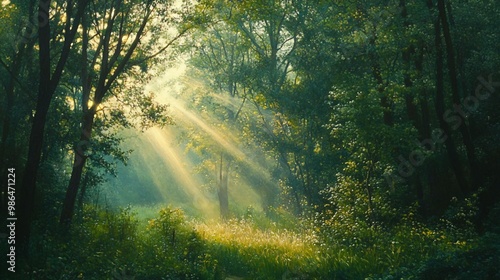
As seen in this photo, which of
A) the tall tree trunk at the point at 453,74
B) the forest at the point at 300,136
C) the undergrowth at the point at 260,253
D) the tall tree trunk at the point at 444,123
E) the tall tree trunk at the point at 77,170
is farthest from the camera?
the tall tree trunk at the point at 444,123

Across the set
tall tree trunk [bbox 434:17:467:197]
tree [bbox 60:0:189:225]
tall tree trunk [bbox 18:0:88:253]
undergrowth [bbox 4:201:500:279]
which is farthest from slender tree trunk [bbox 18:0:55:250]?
tall tree trunk [bbox 434:17:467:197]

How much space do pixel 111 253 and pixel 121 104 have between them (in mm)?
7113

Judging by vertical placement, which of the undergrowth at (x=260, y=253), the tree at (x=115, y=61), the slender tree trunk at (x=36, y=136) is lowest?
the undergrowth at (x=260, y=253)

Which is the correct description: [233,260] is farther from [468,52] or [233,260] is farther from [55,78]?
[468,52]

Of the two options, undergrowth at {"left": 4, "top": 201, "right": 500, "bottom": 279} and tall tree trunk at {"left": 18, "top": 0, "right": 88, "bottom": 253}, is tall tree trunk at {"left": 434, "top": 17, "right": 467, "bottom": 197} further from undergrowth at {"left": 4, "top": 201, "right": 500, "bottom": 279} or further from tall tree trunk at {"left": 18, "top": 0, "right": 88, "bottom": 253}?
tall tree trunk at {"left": 18, "top": 0, "right": 88, "bottom": 253}

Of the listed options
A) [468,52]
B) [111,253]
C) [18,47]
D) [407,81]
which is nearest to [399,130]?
[407,81]

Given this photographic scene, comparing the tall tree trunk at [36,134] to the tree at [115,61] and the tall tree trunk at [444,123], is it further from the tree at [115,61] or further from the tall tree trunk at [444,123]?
the tall tree trunk at [444,123]

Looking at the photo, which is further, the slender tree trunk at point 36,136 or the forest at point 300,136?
the forest at point 300,136

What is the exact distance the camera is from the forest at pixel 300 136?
455 inches

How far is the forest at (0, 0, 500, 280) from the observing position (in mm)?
11566

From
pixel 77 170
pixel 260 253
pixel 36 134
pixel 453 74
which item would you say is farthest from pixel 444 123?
pixel 36 134

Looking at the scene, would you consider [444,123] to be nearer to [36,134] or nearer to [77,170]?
[77,170]

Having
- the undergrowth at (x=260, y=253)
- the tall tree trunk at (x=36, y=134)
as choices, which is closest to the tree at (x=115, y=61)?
the undergrowth at (x=260, y=253)

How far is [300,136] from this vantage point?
25.1 m
